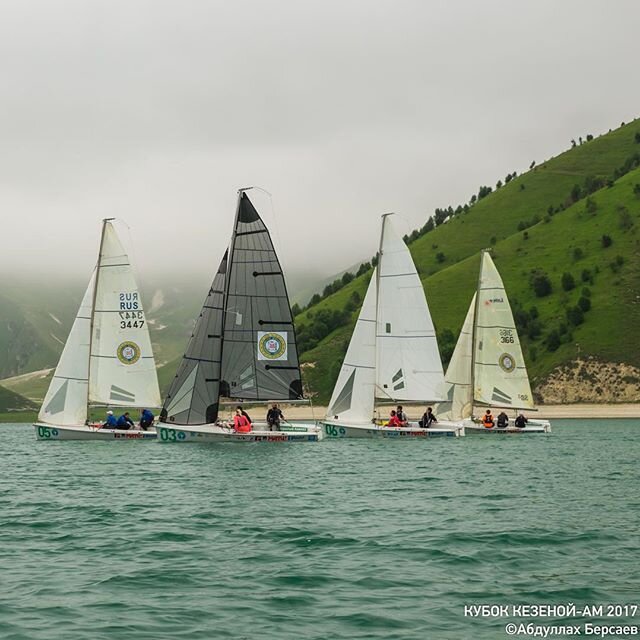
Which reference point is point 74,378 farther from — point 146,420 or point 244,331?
point 244,331

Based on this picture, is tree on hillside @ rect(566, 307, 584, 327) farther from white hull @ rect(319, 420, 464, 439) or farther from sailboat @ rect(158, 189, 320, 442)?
sailboat @ rect(158, 189, 320, 442)

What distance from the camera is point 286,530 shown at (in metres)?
29.8

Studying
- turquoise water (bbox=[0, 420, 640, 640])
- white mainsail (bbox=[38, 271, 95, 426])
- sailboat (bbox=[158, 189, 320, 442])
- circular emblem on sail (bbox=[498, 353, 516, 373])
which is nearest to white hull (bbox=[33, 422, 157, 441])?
white mainsail (bbox=[38, 271, 95, 426])

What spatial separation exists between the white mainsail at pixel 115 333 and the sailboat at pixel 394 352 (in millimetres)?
15270

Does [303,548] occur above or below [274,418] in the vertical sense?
below

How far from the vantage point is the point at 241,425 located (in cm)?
6531

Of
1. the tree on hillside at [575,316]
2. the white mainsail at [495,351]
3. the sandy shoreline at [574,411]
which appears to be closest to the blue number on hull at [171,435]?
the white mainsail at [495,351]

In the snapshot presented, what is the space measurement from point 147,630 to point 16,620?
2775 mm

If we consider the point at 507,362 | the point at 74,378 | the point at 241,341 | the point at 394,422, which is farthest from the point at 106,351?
the point at 507,362

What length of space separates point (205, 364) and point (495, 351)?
33.5 meters

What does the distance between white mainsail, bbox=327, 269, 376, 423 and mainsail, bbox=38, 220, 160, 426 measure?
14.4 m

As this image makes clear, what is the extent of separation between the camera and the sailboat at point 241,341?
66.8 meters

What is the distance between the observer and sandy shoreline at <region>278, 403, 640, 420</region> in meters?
145

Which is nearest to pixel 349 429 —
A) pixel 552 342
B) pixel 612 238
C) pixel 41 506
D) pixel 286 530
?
pixel 41 506
